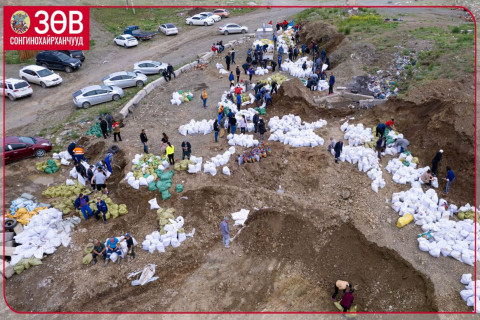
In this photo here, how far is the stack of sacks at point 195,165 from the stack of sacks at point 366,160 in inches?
223

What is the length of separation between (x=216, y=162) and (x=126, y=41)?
19.5 meters

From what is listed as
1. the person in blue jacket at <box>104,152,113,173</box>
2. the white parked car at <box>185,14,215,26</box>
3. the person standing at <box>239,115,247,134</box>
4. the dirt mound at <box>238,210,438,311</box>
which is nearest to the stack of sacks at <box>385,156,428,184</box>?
the dirt mound at <box>238,210,438,311</box>

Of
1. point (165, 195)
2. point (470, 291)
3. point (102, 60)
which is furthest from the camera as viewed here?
point (102, 60)

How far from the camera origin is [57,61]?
2362cm

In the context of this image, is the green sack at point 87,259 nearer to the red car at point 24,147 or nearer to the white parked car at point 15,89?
the red car at point 24,147

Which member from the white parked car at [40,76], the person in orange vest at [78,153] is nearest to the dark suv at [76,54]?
the white parked car at [40,76]

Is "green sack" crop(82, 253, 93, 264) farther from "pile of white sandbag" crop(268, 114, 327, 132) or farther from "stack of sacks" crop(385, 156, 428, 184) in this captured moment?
"stack of sacks" crop(385, 156, 428, 184)

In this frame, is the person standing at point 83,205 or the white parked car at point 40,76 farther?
the white parked car at point 40,76

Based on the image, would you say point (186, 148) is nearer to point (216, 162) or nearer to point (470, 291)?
point (216, 162)

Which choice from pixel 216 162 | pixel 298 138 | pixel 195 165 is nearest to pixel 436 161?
pixel 298 138

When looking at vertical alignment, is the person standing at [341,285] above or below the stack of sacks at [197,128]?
below

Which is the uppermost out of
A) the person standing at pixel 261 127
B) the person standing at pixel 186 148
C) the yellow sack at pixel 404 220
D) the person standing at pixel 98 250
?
the person standing at pixel 261 127

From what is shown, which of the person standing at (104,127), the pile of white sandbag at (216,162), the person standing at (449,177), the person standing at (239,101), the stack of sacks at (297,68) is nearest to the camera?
the person standing at (449,177)

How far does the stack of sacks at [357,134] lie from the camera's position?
14648 mm
